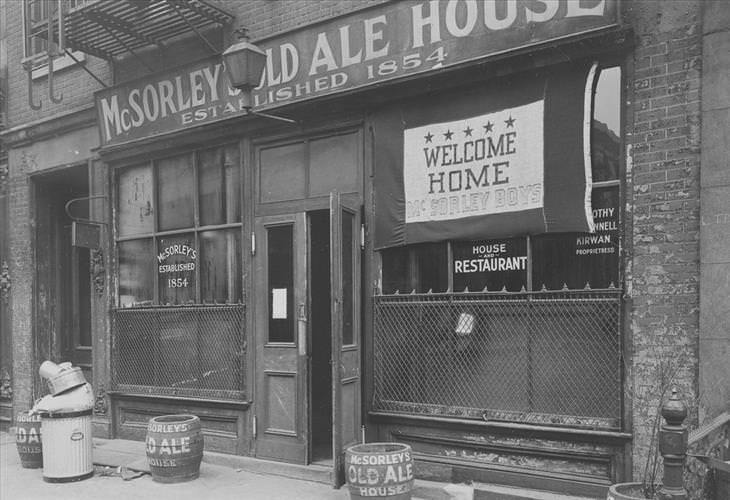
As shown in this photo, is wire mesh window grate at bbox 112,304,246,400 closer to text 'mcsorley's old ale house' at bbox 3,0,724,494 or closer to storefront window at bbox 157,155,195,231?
text 'mcsorley's old ale house' at bbox 3,0,724,494

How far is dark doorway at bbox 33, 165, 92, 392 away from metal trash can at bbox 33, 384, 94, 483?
3.23 metres

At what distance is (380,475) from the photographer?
5422 millimetres

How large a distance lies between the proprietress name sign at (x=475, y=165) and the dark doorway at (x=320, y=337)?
1.60 meters

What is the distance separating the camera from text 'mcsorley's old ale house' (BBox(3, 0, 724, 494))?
18.2 ft

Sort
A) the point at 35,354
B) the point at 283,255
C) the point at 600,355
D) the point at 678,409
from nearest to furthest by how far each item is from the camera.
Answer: the point at 678,409, the point at 600,355, the point at 283,255, the point at 35,354

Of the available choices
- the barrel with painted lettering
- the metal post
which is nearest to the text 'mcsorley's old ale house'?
the barrel with painted lettering

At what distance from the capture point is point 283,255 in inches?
295

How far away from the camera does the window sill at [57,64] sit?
9617mm

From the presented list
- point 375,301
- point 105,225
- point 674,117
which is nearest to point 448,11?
point 674,117

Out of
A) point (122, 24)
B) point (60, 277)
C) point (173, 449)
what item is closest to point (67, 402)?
point (173, 449)

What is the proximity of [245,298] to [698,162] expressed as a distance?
477 centimetres

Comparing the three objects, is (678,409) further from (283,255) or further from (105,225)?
(105,225)

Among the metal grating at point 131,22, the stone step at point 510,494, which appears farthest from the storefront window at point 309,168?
the stone step at point 510,494

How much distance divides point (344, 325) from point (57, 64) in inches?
246
